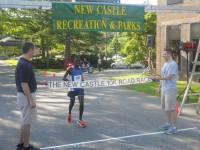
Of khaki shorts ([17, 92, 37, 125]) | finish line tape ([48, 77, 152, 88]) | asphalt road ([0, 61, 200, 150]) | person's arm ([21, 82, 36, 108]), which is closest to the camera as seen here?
person's arm ([21, 82, 36, 108])

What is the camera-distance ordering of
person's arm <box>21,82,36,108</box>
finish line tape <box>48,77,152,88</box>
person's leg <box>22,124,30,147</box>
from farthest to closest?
finish line tape <box>48,77,152,88</box> → person's leg <box>22,124,30,147</box> → person's arm <box>21,82,36,108</box>

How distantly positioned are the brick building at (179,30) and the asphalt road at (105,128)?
376 inches

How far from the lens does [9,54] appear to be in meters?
83.4

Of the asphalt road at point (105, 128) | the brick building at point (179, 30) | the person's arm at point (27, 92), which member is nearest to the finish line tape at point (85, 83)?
the asphalt road at point (105, 128)

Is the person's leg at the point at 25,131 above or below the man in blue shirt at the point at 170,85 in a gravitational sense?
below

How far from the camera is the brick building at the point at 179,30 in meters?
21.4

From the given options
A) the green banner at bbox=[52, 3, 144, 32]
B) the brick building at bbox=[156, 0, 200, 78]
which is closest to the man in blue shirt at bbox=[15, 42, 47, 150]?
the green banner at bbox=[52, 3, 144, 32]

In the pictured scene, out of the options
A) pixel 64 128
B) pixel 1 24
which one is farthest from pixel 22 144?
pixel 1 24

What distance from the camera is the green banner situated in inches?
404

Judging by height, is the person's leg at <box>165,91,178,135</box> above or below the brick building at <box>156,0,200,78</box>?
below

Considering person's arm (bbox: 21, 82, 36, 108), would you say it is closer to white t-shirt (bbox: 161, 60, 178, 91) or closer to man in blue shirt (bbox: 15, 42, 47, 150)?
man in blue shirt (bbox: 15, 42, 47, 150)

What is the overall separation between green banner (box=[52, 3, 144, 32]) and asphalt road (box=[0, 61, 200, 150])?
106 inches

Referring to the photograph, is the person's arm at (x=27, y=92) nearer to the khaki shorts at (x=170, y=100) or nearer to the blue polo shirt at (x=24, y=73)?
the blue polo shirt at (x=24, y=73)

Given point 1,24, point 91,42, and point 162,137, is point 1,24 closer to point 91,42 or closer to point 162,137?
point 91,42
